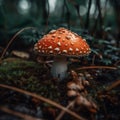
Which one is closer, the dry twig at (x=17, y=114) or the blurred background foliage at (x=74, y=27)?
the dry twig at (x=17, y=114)

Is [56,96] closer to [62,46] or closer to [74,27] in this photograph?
[62,46]

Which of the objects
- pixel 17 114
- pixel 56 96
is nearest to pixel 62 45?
pixel 56 96

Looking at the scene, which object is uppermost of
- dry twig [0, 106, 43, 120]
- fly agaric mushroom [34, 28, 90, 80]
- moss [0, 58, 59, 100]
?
fly agaric mushroom [34, 28, 90, 80]

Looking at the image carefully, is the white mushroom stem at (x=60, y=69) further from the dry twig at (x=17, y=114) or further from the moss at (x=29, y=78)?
the dry twig at (x=17, y=114)

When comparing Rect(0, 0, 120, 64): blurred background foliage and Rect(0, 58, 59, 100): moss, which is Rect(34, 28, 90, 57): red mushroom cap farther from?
Rect(0, 0, 120, 64): blurred background foliage

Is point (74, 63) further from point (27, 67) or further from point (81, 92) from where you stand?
point (81, 92)

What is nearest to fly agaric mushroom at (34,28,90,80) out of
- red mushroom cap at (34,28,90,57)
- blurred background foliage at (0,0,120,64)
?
red mushroom cap at (34,28,90,57)

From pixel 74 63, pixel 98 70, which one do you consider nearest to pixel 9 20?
pixel 74 63

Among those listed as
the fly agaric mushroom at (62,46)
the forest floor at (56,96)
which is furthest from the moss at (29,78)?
the fly agaric mushroom at (62,46)
